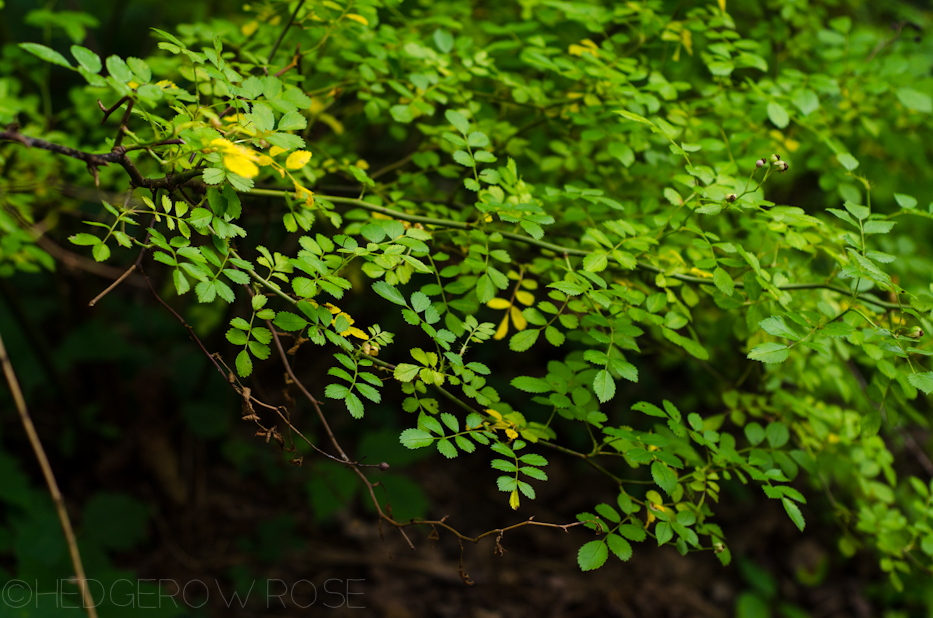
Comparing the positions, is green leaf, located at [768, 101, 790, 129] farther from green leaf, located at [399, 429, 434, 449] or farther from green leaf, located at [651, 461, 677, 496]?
green leaf, located at [399, 429, 434, 449]

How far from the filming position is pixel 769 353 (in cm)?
87

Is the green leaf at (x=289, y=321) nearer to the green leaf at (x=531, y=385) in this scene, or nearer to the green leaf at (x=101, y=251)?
the green leaf at (x=101, y=251)

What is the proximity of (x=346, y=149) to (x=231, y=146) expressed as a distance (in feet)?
4.16

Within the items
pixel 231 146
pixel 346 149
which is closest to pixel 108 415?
pixel 346 149

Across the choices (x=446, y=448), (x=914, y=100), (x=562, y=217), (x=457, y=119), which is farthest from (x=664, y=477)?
(x=914, y=100)

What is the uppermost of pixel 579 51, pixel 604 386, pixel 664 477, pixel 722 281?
pixel 579 51

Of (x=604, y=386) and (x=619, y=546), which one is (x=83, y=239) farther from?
(x=619, y=546)

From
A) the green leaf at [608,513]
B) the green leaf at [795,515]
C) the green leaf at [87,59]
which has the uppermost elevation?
the green leaf at [87,59]

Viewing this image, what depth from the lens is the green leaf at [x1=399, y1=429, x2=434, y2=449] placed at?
83cm

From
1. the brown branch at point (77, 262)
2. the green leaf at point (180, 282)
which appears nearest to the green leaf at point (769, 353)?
the green leaf at point (180, 282)

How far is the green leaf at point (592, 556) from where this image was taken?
2.85ft

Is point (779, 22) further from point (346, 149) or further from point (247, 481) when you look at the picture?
point (247, 481)

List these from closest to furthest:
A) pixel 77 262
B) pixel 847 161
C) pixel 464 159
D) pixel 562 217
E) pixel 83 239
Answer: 1. pixel 83 239
2. pixel 464 159
3. pixel 847 161
4. pixel 562 217
5. pixel 77 262

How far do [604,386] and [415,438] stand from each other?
31 cm
